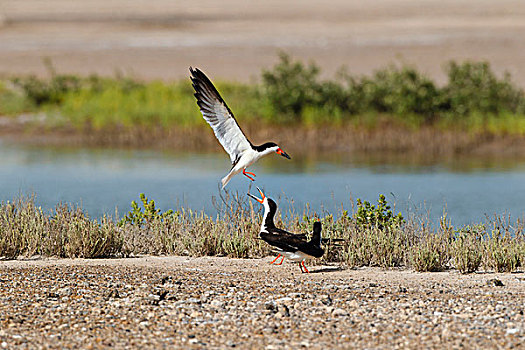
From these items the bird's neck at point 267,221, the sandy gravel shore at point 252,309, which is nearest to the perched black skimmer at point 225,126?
the bird's neck at point 267,221

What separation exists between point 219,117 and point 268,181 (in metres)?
12.3

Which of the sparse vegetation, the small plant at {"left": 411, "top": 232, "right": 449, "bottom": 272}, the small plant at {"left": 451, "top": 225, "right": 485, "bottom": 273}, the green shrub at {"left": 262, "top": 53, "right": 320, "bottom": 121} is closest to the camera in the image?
the small plant at {"left": 451, "top": 225, "right": 485, "bottom": 273}

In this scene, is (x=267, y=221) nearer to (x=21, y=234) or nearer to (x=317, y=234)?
(x=317, y=234)

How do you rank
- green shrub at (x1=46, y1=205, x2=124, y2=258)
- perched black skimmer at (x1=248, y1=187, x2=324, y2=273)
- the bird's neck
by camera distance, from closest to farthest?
perched black skimmer at (x1=248, y1=187, x2=324, y2=273) → the bird's neck → green shrub at (x1=46, y1=205, x2=124, y2=258)

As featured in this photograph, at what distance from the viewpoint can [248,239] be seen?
11.2 m

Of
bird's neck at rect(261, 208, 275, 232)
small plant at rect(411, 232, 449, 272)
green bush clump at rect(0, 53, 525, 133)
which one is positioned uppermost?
green bush clump at rect(0, 53, 525, 133)

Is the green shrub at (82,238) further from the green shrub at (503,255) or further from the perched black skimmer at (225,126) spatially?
the green shrub at (503,255)

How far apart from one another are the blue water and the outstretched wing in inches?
240

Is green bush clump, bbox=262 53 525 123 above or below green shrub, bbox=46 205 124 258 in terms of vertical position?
above

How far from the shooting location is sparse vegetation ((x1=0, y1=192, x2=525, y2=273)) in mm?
10297

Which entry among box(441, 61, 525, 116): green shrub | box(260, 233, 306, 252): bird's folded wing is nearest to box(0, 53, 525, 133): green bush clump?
box(441, 61, 525, 116): green shrub

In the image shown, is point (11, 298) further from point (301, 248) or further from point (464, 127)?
point (464, 127)

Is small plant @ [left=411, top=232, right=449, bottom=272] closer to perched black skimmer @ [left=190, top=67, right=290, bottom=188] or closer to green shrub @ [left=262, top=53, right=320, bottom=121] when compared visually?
perched black skimmer @ [left=190, top=67, right=290, bottom=188]

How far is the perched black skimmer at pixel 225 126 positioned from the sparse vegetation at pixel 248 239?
1.71m
